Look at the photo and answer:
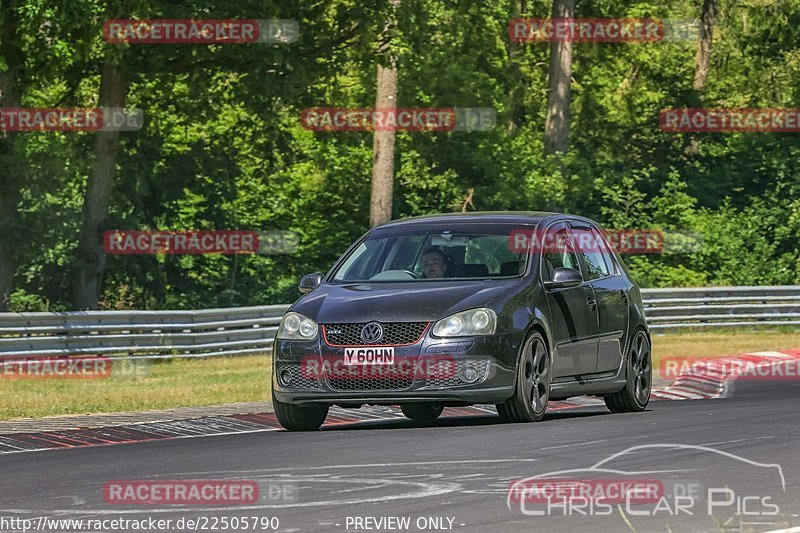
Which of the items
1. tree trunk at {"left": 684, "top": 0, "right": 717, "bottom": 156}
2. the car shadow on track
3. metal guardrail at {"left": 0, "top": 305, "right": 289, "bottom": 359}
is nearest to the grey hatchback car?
the car shadow on track

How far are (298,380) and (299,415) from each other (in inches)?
23.0

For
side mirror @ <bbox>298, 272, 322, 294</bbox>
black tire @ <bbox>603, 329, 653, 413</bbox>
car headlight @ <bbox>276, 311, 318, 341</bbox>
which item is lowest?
black tire @ <bbox>603, 329, 653, 413</bbox>

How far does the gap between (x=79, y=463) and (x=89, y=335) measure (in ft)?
48.7

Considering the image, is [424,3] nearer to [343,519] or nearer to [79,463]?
[79,463]

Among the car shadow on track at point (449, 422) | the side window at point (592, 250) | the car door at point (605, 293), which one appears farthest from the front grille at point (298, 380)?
the side window at point (592, 250)

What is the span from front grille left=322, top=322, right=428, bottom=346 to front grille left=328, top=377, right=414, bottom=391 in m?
0.27

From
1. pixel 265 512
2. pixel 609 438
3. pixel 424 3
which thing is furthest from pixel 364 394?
pixel 424 3

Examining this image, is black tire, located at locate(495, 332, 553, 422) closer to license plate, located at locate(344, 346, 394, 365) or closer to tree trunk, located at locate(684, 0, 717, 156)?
license plate, located at locate(344, 346, 394, 365)

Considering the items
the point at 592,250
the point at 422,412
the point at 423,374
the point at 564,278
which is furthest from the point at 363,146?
the point at 423,374

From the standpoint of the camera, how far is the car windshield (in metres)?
14.4

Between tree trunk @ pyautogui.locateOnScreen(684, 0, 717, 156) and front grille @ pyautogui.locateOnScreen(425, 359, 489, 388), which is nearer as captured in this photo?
front grille @ pyautogui.locateOnScreen(425, 359, 489, 388)

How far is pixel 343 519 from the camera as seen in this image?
862cm

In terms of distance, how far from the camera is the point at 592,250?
16.0 metres

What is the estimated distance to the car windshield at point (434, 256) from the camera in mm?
14406
